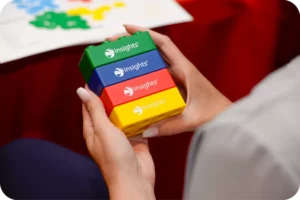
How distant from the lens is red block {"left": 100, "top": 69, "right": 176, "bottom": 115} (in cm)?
70

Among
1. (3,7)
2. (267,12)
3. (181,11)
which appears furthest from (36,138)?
(267,12)

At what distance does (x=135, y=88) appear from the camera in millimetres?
716

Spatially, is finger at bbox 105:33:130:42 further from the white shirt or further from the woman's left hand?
the white shirt

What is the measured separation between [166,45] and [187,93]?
9 centimetres

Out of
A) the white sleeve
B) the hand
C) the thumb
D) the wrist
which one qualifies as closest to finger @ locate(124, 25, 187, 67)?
the hand

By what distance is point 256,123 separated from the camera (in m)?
0.35

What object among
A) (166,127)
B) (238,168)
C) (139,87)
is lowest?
(166,127)

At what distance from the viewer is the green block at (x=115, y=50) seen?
704mm

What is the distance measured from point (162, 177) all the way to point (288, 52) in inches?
16.0

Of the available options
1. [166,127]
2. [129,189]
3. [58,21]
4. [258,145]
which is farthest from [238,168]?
[58,21]

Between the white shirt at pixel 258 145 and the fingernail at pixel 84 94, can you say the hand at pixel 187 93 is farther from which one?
the white shirt at pixel 258 145

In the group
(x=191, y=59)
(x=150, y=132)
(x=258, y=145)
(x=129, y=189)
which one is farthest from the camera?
(x=191, y=59)

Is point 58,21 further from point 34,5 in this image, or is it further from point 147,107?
point 147,107

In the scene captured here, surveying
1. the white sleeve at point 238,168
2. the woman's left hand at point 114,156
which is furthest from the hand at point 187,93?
the white sleeve at point 238,168
